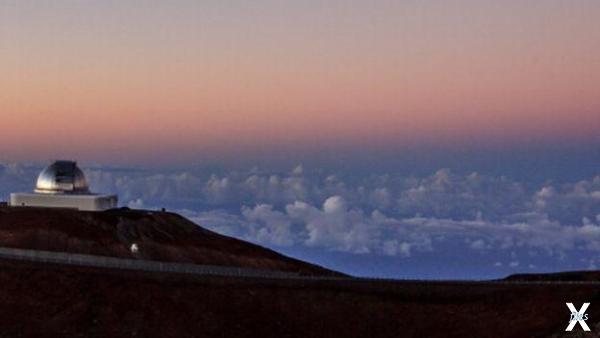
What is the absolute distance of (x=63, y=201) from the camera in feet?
332

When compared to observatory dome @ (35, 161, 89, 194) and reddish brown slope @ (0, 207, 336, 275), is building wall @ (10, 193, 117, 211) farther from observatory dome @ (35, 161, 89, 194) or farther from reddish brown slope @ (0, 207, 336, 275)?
reddish brown slope @ (0, 207, 336, 275)

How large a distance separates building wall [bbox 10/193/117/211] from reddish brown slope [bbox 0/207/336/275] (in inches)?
139

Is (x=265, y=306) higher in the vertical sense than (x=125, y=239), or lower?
lower

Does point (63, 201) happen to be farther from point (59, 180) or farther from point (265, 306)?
point (265, 306)

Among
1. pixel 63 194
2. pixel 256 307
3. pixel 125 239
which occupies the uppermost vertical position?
pixel 63 194

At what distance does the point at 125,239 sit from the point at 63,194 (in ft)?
59.9

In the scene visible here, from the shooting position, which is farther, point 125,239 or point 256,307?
point 125,239

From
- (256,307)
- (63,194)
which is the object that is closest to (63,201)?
(63,194)

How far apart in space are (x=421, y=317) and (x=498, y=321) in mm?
6144

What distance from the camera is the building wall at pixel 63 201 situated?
10056 cm

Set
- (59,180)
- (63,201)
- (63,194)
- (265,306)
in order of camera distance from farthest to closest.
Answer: (59,180) → (63,194) → (63,201) → (265,306)

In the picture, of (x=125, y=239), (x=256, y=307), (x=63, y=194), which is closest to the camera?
(x=256, y=307)

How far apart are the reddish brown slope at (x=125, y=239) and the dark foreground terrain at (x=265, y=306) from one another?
44.6ft

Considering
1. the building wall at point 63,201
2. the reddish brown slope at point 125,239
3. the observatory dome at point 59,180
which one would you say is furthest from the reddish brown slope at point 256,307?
the observatory dome at point 59,180
